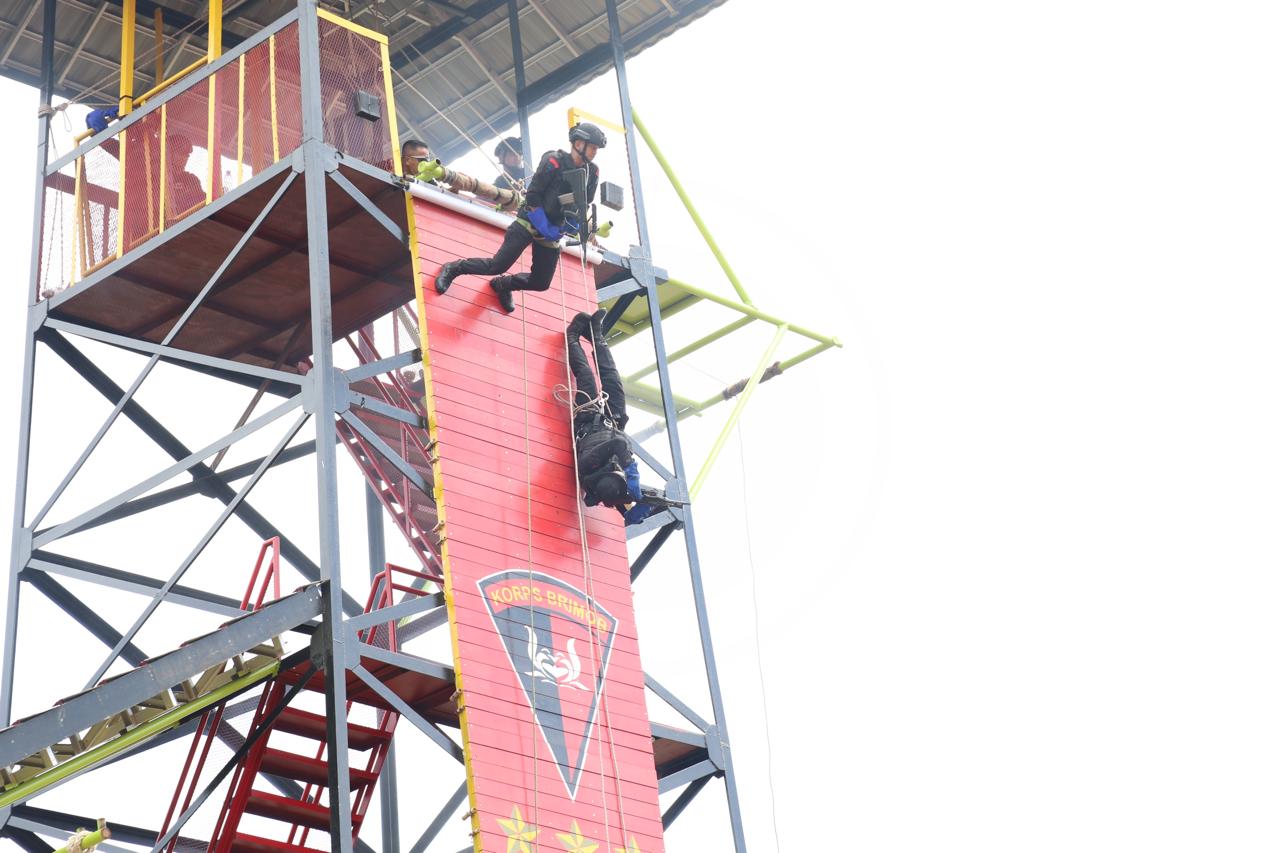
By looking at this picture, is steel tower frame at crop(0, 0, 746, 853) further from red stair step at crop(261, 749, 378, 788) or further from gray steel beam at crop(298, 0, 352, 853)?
red stair step at crop(261, 749, 378, 788)

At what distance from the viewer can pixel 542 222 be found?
74.5ft

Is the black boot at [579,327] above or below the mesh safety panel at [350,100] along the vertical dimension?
below

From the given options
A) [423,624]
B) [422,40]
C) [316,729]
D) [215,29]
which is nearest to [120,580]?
[423,624]

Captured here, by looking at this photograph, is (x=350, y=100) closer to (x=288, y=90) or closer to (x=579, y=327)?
(x=288, y=90)

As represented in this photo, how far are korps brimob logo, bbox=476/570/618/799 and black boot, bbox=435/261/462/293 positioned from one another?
10.2ft

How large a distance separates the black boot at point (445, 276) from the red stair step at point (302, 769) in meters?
4.93

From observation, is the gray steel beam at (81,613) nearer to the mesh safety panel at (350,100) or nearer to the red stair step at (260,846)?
the red stair step at (260,846)

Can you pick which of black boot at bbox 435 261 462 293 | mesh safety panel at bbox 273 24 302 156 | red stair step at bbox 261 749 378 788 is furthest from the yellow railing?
red stair step at bbox 261 749 378 788

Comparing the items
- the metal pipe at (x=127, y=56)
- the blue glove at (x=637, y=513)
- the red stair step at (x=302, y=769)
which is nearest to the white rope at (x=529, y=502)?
the blue glove at (x=637, y=513)

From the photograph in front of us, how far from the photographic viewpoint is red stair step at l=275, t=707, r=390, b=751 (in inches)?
830

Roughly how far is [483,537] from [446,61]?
1028cm

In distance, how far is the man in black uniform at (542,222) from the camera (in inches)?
886

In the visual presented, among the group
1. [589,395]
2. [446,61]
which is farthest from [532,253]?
[446,61]

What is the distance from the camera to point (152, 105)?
2394cm
